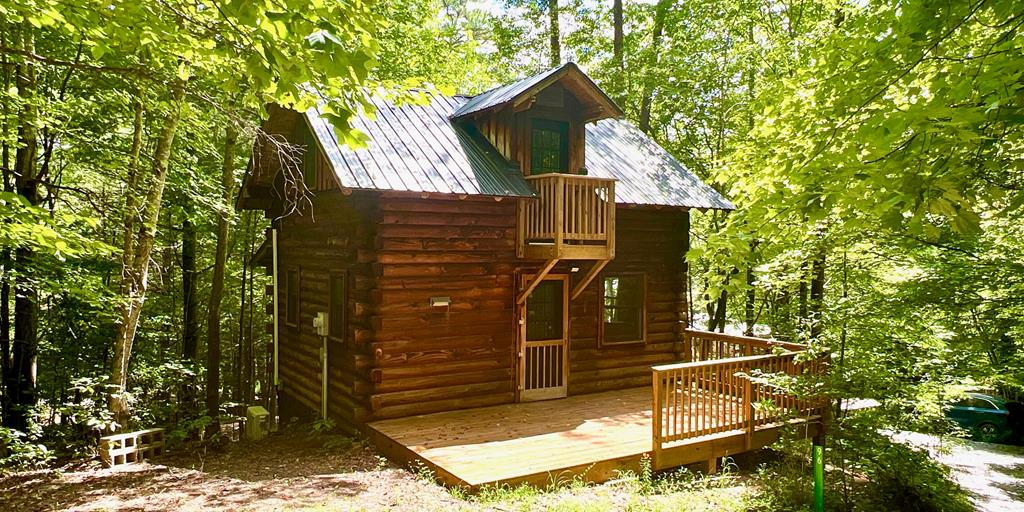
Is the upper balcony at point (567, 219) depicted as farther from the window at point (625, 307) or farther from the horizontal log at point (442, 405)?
the horizontal log at point (442, 405)

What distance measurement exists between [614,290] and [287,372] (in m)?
6.85

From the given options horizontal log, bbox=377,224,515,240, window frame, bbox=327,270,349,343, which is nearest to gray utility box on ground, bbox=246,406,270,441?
window frame, bbox=327,270,349,343

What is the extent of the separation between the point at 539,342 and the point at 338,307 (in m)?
3.50

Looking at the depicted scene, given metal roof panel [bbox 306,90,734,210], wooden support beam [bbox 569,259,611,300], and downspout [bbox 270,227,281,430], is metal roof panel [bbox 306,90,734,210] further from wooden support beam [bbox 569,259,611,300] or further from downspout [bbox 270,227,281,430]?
downspout [bbox 270,227,281,430]

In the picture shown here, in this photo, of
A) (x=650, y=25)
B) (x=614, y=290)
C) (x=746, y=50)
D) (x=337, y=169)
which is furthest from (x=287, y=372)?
(x=650, y=25)

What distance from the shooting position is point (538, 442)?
7.87m

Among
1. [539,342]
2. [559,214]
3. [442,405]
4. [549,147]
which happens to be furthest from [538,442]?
[549,147]

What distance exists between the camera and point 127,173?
394 inches

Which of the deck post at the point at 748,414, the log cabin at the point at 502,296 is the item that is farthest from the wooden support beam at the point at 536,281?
the deck post at the point at 748,414

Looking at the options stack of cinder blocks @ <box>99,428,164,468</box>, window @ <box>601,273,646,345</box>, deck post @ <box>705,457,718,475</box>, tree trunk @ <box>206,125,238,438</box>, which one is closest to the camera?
deck post @ <box>705,457,718,475</box>

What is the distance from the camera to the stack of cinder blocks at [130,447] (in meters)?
8.64

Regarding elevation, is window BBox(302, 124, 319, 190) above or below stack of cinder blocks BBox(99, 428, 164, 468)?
above

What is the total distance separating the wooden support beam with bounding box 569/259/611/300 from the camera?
10023mm

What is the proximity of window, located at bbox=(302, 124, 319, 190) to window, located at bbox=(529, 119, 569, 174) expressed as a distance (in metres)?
3.99
